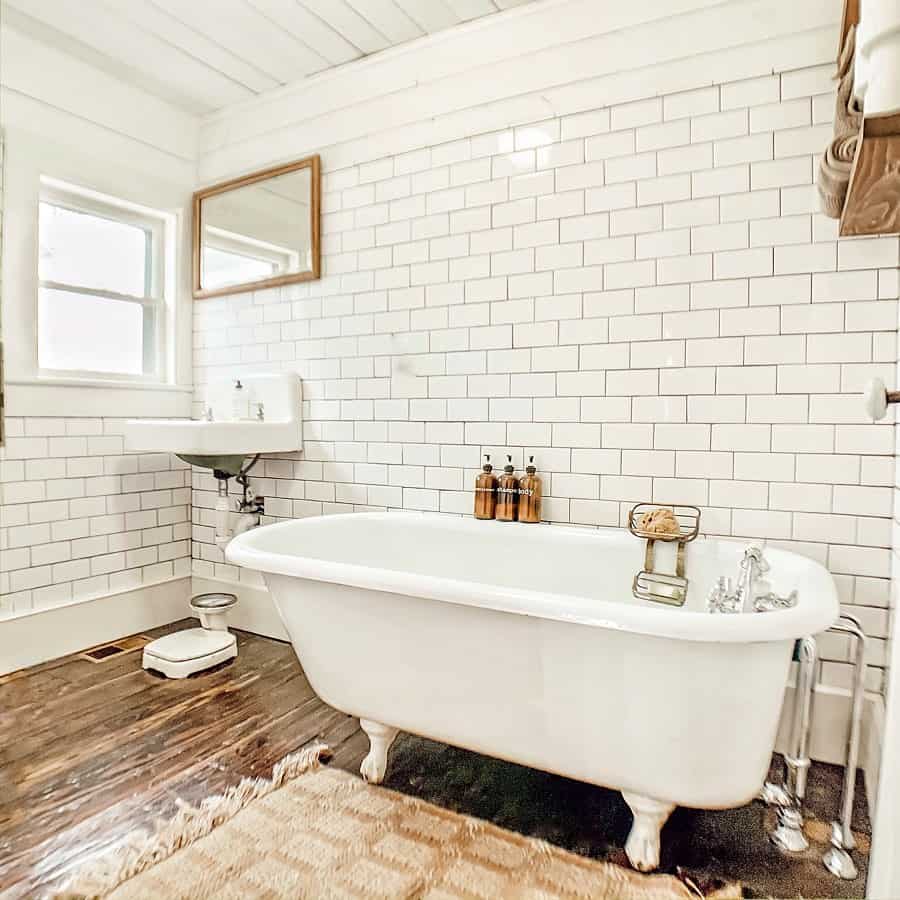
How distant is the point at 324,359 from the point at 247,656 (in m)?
1.36

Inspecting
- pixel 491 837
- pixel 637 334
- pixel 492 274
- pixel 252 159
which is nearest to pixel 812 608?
pixel 491 837

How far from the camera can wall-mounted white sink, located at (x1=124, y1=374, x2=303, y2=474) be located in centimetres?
263

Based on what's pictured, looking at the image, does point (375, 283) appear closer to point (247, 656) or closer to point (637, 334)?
point (637, 334)

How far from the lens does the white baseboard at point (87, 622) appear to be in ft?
8.78

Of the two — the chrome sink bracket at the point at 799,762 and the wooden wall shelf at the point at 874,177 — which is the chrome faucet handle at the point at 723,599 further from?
the wooden wall shelf at the point at 874,177

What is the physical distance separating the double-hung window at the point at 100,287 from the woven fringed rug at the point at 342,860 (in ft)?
6.97

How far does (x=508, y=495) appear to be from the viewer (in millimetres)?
2428

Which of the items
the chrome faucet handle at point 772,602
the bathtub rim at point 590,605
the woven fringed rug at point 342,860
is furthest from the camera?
the chrome faucet handle at point 772,602

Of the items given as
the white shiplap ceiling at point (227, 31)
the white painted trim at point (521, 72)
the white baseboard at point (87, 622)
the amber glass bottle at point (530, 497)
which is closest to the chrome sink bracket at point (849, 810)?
the amber glass bottle at point (530, 497)

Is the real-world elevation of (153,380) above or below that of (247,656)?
above

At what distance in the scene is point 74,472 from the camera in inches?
114

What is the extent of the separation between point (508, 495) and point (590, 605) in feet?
3.56

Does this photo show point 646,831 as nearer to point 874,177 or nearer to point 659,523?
point 659,523

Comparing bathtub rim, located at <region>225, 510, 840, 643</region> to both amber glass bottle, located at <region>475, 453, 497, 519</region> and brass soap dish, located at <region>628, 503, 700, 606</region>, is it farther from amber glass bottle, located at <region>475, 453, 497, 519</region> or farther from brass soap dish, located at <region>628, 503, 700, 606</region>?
amber glass bottle, located at <region>475, 453, 497, 519</region>
